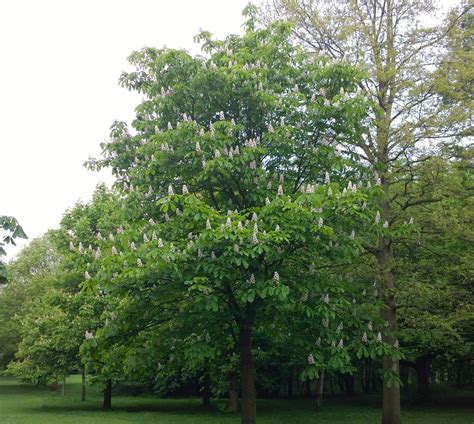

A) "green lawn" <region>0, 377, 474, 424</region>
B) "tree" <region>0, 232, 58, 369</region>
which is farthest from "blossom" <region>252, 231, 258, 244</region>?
"tree" <region>0, 232, 58, 369</region>

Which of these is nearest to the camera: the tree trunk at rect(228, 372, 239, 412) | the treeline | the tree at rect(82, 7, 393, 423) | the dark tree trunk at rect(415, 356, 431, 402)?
the tree at rect(82, 7, 393, 423)

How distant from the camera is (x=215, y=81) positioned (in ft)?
39.8

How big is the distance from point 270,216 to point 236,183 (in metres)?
2.13

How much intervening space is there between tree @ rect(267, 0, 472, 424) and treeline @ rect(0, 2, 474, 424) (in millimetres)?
116

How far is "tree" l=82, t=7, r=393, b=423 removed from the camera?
9836mm

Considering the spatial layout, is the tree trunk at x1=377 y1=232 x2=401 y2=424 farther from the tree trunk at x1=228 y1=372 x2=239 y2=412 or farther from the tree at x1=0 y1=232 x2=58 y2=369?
the tree at x1=0 y1=232 x2=58 y2=369

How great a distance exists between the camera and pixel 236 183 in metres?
11.9

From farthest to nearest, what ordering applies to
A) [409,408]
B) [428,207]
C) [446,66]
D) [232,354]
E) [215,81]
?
[409,408] < [232,354] < [428,207] < [446,66] < [215,81]

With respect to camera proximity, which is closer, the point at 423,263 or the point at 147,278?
the point at 147,278

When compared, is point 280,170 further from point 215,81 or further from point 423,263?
point 423,263

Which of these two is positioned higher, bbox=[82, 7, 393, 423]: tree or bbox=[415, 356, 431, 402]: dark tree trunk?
bbox=[82, 7, 393, 423]: tree

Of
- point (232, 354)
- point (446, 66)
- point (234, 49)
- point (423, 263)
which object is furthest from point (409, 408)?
point (234, 49)

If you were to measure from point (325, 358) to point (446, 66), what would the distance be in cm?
941

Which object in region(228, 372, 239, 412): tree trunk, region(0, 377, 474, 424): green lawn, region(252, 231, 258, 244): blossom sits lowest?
region(0, 377, 474, 424): green lawn
